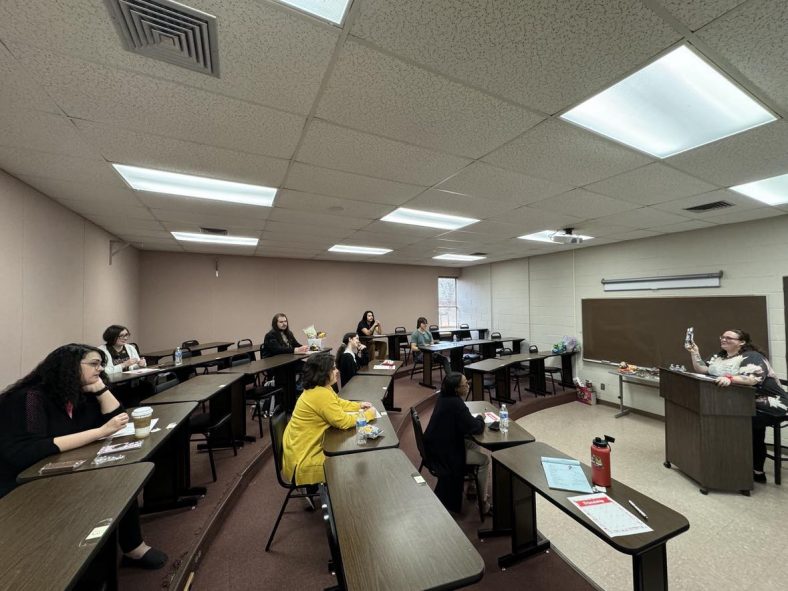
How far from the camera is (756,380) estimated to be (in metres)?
2.96

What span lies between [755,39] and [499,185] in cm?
166

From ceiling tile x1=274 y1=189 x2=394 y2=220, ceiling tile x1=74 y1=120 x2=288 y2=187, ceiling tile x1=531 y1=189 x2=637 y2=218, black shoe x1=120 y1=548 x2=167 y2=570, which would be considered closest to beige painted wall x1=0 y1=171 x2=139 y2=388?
ceiling tile x1=74 y1=120 x2=288 y2=187

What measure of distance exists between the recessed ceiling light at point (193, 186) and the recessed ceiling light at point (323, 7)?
1.96m

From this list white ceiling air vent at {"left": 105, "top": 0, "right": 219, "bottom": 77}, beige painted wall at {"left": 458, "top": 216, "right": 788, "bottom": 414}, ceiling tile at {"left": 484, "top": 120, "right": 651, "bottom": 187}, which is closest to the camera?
white ceiling air vent at {"left": 105, "top": 0, "right": 219, "bottom": 77}

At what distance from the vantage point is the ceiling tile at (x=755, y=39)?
114 cm

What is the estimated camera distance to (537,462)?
76.1 inches

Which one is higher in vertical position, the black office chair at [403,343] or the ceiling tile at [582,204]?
the ceiling tile at [582,204]

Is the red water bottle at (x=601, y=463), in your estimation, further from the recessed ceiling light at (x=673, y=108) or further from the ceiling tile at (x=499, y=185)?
the ceiling tile at (x=499, y=185)

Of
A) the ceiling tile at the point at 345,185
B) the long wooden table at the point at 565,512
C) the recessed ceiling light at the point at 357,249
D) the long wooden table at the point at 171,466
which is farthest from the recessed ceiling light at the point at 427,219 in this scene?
the long wooden table at the point at 171,466

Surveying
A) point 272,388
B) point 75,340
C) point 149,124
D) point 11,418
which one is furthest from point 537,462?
point 75,340

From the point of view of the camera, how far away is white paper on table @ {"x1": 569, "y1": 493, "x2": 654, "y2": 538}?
53.0 inches

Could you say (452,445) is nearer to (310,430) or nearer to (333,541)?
(310,430)

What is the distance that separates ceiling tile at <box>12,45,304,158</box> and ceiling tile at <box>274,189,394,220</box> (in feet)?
3.12

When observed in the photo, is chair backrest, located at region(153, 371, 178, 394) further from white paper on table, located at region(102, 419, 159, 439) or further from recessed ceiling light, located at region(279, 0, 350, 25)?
recessed ceiling light, located at region(279, 0, 350, 25)
